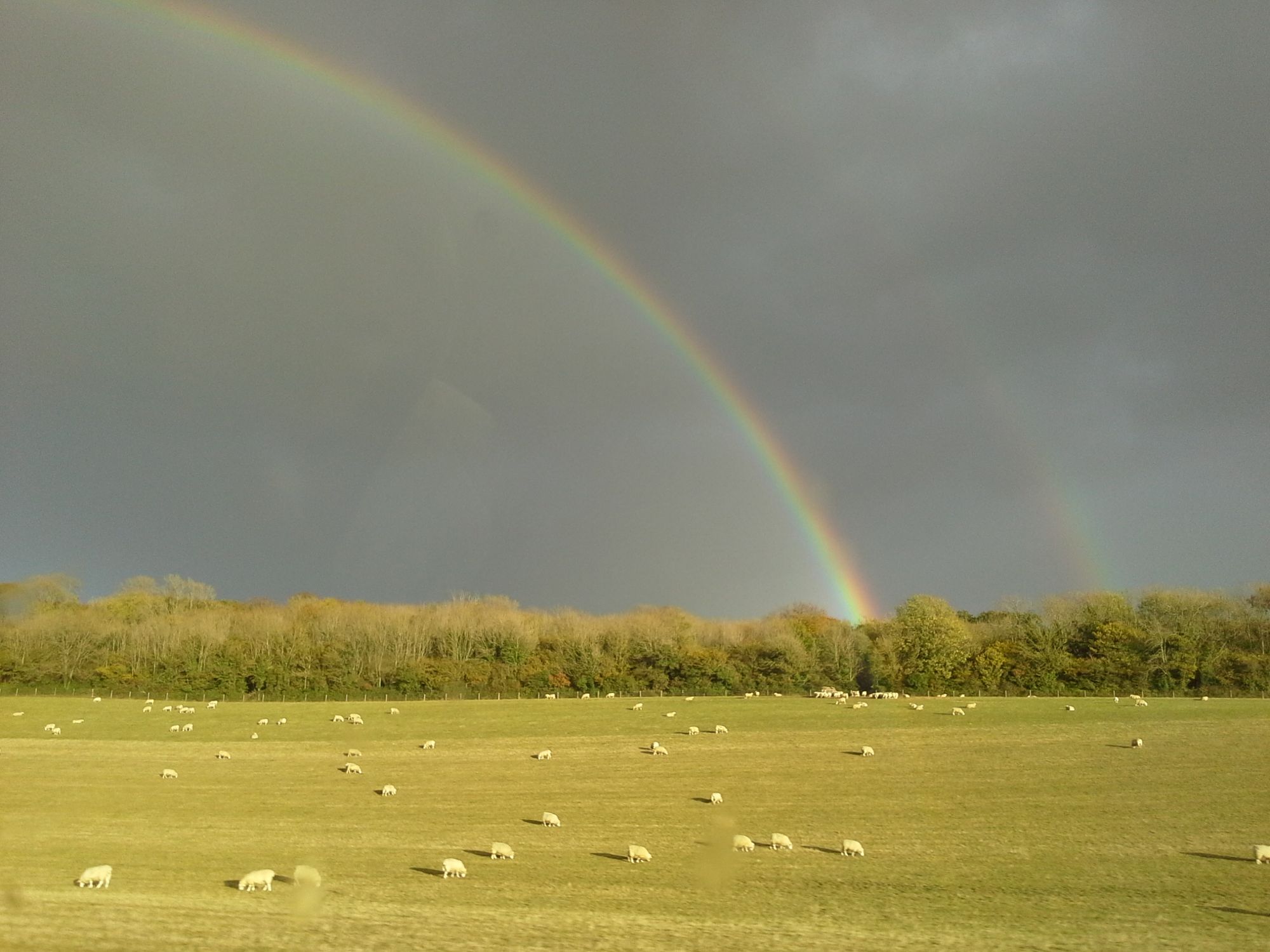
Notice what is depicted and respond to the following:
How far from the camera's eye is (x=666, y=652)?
113 m

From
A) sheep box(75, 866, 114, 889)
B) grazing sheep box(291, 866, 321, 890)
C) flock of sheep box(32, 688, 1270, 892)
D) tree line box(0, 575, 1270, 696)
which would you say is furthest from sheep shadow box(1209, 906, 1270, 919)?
tree line box(0, 575, 1270, 696)

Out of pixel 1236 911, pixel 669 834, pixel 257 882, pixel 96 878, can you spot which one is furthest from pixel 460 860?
pixel 1236 911

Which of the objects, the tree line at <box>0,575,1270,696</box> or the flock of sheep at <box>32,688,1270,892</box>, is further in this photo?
the tree line at <box>0,575,1270,696</box>

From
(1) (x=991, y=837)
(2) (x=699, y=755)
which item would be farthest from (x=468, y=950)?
(2) (x=699, y=755)

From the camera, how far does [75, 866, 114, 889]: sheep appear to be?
918 inches

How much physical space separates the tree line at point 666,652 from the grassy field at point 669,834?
35151mm

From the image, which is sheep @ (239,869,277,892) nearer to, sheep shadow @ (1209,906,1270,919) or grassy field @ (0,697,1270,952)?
grassy field @ (0,697,1270,952)

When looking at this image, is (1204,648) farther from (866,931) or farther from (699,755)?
(866,931)

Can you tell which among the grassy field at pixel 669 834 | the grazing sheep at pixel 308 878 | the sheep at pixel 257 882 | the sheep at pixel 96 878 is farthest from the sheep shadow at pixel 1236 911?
the sheep at pixel 96 878

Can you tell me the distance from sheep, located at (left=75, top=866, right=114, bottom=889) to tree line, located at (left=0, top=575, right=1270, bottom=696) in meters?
84.9

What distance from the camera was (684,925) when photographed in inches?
752

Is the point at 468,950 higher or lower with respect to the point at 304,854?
higher

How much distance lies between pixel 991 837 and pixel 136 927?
83.0 ft

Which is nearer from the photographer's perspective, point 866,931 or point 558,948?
point 558,948
